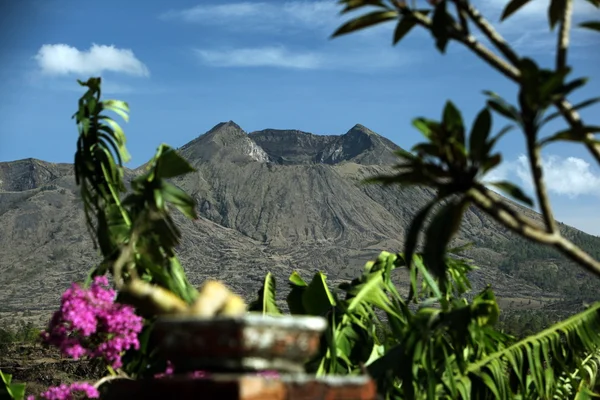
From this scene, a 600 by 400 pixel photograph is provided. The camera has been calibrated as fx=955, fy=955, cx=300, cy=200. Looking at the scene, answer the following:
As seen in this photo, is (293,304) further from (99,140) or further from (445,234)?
(445,234)

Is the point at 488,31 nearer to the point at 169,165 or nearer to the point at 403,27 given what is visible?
the point at 403,27

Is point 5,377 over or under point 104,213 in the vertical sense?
under

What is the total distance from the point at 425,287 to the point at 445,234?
524 centimetres

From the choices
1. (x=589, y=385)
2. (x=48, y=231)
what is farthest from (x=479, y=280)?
(x=589, y=385)

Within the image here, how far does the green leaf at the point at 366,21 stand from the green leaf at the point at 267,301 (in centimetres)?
508

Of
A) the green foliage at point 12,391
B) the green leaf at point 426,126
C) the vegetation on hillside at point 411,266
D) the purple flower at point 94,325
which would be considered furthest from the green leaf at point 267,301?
the green leaf at point 426,126

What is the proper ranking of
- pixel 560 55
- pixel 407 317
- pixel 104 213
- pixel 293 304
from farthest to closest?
pixel 293 304
pixel 407 317
pixel 104 213
pixel 560 55

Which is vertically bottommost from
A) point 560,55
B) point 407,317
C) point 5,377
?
point 5,377

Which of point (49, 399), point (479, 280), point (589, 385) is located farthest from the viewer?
point (479, 280)

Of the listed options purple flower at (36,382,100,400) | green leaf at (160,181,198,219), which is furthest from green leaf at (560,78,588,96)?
purple flower at (36,382,100,400)

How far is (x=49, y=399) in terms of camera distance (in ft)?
19.7

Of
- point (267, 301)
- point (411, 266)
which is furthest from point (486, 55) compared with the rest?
point (267, 301)

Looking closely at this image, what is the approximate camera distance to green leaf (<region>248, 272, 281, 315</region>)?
8.98 metres

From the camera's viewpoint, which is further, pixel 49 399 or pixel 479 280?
pixel 479 280
